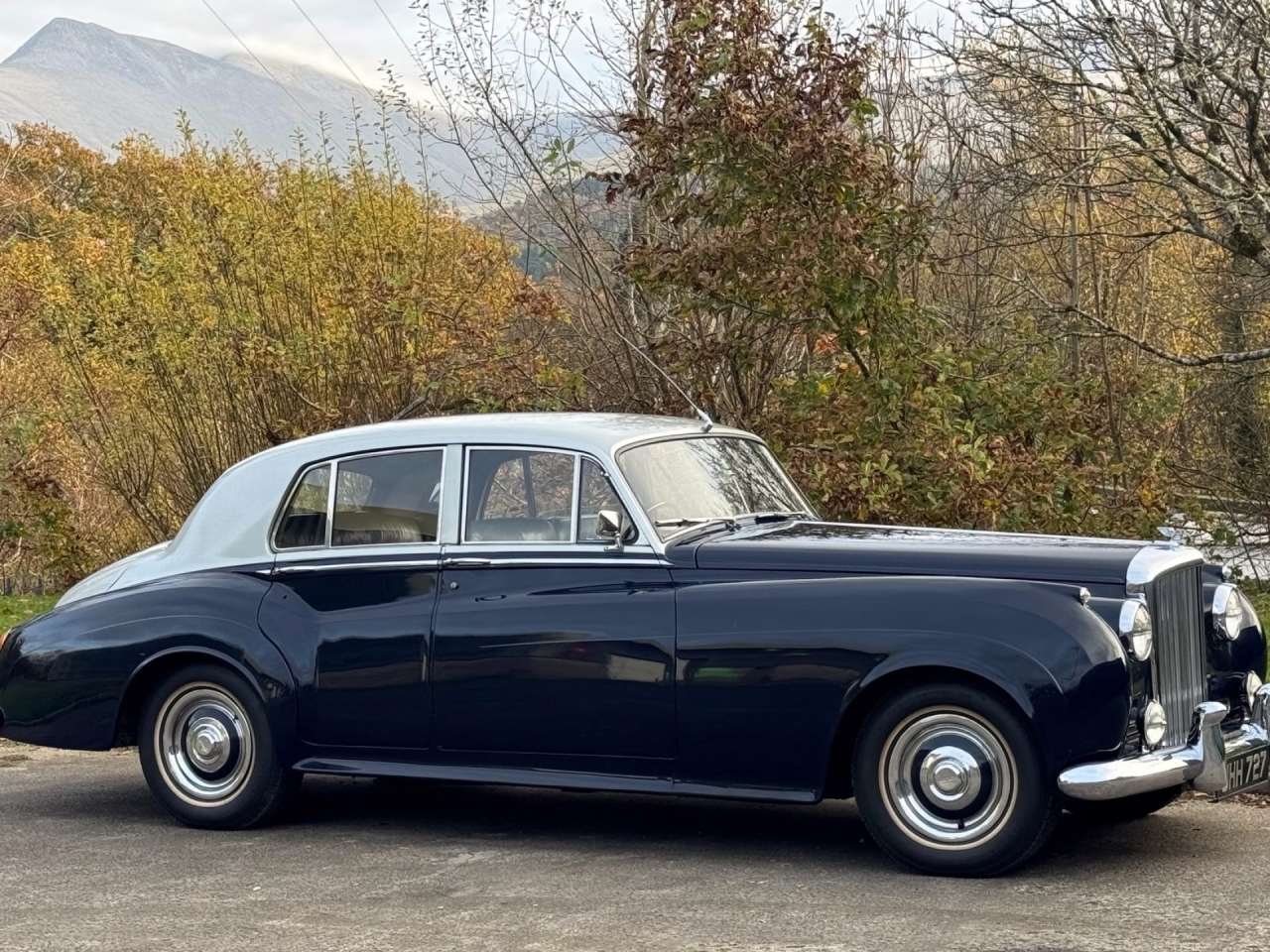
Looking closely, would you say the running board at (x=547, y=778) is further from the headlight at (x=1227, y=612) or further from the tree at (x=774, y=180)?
the tree at (x=774, y=180)

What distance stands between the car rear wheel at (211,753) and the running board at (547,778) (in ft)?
0.71

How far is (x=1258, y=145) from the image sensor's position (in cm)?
1244

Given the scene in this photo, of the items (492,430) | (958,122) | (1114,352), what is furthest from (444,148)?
(492,430)

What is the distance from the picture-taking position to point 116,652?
7230 millimetres

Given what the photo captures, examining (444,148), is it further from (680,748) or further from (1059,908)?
(1059,908)

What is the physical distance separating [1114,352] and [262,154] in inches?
314

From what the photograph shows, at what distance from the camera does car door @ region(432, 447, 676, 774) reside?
631 centimetres

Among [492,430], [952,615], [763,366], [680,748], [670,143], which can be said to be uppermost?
[670,143]

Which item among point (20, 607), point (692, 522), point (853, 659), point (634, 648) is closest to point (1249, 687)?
point (853, 659)

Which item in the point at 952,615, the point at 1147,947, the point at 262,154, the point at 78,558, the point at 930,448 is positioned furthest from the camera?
the point at 78,558

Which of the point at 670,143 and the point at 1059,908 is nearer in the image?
the point at 1059,908

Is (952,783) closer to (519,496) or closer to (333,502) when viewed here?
(519,496)

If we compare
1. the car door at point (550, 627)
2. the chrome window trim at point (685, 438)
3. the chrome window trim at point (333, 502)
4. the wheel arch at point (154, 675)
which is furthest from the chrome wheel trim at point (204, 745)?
the chrome window trim at point (685, 438)

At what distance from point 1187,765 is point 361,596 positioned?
3267mm
